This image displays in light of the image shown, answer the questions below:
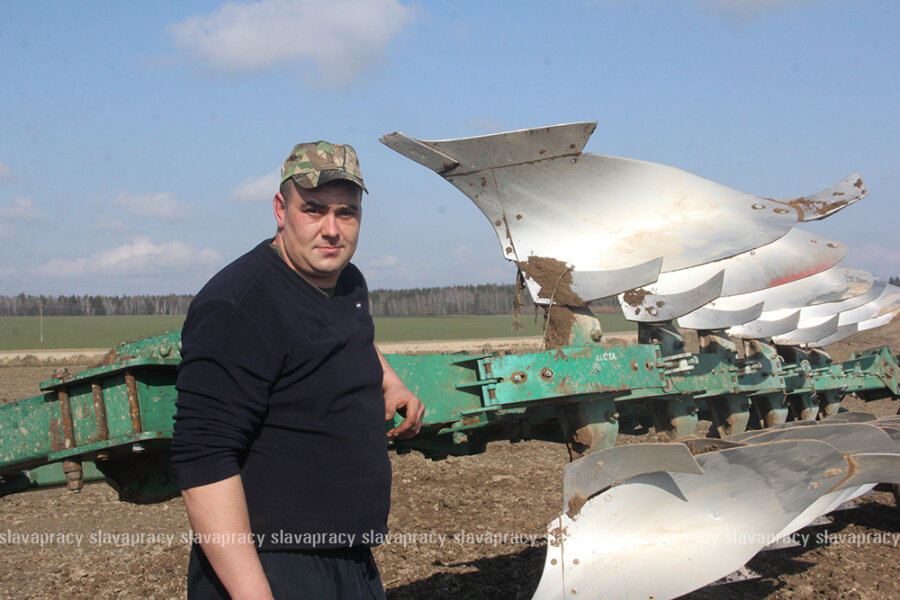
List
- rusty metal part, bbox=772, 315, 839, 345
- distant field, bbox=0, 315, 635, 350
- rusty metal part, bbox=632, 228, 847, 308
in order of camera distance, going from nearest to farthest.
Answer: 1. rusty metal part, bbox=632, 228, 847, 308
2. rusty metal part, bbox=772, 315, 839, 345
3. distant field, bbox=0, 315, 635, 350

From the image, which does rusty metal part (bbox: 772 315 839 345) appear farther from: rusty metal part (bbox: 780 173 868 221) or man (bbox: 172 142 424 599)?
man (bbox: 172 142 424 599)

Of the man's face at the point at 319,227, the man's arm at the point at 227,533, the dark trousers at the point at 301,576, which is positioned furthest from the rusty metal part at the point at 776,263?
the man's arm at the point at 227,533

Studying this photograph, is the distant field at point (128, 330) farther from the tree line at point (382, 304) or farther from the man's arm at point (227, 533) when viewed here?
the man's arm at point (227, 533)

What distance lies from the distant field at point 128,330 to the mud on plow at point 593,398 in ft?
84.0

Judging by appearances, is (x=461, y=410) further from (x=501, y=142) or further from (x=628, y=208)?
(x=628, y=208)

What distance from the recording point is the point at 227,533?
5.10 feet

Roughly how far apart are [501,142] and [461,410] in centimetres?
109

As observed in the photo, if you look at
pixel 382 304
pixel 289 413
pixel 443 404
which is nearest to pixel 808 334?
pixel 443 404

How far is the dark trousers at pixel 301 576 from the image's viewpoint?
1701mm

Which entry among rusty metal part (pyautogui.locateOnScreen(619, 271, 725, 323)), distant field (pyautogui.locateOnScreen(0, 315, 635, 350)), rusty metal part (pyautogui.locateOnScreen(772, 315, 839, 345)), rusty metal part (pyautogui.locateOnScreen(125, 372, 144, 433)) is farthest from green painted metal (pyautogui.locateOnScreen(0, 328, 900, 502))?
distant field (pyautogui.locateOnScreen(0, 315, 635, 350))

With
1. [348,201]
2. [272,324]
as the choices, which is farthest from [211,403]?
[348,201]

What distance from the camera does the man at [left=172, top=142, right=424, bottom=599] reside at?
1564mm

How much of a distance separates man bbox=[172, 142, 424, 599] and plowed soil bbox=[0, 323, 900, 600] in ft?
5.88

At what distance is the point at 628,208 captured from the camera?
11.7ft
